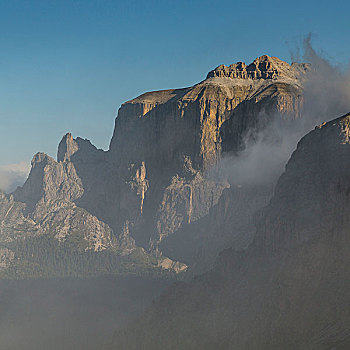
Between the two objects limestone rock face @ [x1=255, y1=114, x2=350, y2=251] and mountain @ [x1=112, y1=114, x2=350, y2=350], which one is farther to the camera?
limestone rock face @ [x1=255, y1=114, x2=350, y2=251]

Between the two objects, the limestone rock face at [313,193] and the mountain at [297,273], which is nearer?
the mountain at [297,273]

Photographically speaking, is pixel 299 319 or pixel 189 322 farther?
pixel 189 322

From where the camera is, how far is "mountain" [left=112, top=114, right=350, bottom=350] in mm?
151000

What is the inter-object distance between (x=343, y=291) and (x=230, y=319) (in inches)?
1711

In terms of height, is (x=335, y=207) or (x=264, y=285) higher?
(x=335, y=207)

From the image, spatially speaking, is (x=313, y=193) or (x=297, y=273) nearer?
(x=297, y=273)

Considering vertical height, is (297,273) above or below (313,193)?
below

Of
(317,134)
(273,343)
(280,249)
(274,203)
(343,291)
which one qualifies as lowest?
(273,343)

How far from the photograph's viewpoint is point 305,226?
173 meters

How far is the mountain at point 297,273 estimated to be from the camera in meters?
151

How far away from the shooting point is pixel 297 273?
16612 cm

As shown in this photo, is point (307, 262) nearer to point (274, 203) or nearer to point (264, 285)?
point (264, 285)

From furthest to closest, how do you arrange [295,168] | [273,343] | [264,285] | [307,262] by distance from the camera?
[295,168] → [264,285] → [307,262] → [273,343]

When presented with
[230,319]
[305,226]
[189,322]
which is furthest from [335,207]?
[189,322]
